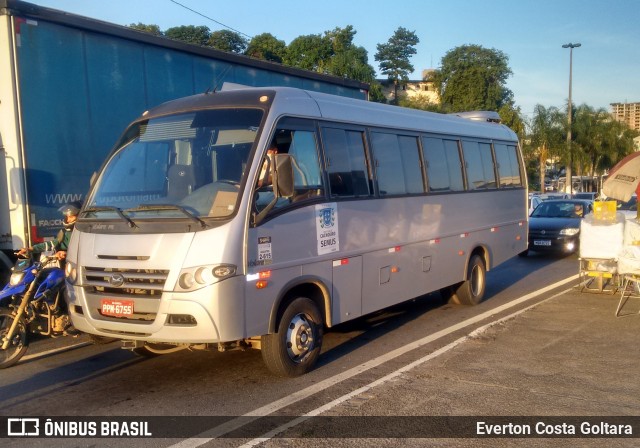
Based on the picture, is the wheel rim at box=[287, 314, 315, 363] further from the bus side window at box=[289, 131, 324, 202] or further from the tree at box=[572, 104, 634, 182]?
the tree at box=[572, 104, 634, 182]

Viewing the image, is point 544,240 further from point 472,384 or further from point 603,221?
point 472,384

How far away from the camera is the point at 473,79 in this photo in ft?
208

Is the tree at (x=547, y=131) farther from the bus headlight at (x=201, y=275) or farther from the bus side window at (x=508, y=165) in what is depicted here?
the bus headlight at (x=201, y=275)

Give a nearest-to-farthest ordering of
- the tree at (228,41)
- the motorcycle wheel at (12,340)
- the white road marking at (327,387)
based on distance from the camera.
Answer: the white road marking at (327,387)
the motorcycle wheel at (12,340)
the tree at (228,41)

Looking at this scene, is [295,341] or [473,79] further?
[473,79]

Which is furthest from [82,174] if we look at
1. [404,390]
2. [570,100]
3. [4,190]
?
[570,100]

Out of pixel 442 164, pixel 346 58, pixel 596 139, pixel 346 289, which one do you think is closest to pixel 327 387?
pixel 346 289

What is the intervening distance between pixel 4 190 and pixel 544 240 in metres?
14.4

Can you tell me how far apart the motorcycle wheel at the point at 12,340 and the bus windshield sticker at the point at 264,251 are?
10.3 ft

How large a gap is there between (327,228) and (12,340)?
3.79 meters

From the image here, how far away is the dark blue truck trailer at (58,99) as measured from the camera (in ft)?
26.2

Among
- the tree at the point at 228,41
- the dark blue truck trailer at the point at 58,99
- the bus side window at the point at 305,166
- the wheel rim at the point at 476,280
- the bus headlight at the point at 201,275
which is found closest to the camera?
the bus headlight at the point at 201,275

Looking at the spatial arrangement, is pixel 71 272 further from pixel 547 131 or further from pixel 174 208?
pixel 547 131

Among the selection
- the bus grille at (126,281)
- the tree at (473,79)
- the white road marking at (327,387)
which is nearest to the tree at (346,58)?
the tree at (473,79)
